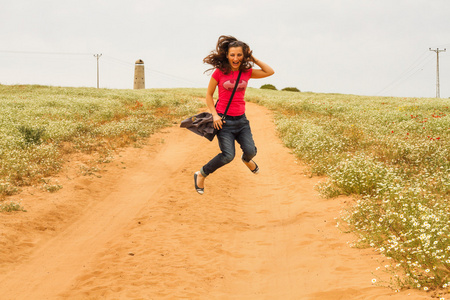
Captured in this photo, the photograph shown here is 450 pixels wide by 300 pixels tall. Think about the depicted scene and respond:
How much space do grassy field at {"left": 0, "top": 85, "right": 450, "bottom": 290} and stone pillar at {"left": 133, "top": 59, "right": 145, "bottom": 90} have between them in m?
37.4

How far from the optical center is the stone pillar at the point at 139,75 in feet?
199

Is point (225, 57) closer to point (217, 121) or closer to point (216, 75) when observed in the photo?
point (216, 75)

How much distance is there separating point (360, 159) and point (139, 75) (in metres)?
55.6

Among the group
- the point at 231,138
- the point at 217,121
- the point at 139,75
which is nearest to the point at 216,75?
the point at 217,121

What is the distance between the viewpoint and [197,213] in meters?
8.41

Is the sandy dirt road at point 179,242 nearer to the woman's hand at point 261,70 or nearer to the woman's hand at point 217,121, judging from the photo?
the woman's hand at point 217,121

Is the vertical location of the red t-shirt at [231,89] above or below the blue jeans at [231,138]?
above

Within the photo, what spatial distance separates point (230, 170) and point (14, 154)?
6.66 metres

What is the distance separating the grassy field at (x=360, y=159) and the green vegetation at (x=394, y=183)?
20 millimetres

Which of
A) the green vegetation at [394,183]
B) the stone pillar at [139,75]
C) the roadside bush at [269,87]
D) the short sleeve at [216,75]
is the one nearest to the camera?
the green vegetation at [394,183]

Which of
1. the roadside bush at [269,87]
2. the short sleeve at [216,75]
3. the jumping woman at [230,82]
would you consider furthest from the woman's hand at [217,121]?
the roadside bush at [269,87]

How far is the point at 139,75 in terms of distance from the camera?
60.7m

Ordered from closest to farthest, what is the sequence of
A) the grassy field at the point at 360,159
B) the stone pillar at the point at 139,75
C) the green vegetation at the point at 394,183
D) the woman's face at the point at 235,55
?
the green vegetation at the point at 394,183
the grassy field at the point at 360,159
the woman's face at the point at 235,55
the stone pillar at the point at 139,75

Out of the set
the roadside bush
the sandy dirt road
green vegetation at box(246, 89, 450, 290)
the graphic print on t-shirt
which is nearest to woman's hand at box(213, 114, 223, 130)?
the graphic print on t-shirt
